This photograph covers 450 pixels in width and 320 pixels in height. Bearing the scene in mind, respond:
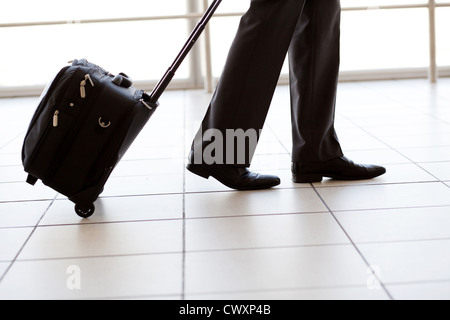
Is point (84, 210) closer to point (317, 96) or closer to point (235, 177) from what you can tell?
point (235, 177)

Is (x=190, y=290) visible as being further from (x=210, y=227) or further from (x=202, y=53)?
(x=202, y=53)

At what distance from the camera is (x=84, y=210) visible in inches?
75.2

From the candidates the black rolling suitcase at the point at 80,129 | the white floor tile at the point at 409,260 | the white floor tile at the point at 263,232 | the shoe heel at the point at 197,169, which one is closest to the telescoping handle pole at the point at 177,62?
the black rolling suitcase at the point at 80,129

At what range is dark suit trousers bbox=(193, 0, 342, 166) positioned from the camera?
78.0 inches

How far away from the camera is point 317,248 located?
159 centimetres

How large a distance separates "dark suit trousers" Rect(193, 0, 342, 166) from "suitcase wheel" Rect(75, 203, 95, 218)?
36cm

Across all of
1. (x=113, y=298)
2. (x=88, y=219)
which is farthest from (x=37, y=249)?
(x=113, y=298)

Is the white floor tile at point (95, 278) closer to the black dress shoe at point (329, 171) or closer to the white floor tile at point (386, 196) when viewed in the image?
the white floor tile at point (386, 196)

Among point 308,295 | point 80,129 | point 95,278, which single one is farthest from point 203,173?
point 308,295

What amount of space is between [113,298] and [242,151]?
82 centimetres

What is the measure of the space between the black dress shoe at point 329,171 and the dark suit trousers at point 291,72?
0.02 metres

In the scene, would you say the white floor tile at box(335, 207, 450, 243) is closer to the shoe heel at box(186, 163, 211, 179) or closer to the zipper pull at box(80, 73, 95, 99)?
the shoe heel at box(186, 163, 211, 179)

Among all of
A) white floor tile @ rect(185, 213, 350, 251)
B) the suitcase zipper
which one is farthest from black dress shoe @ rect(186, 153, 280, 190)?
the suitcase zipper

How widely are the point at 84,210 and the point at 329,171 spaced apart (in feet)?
2.44
